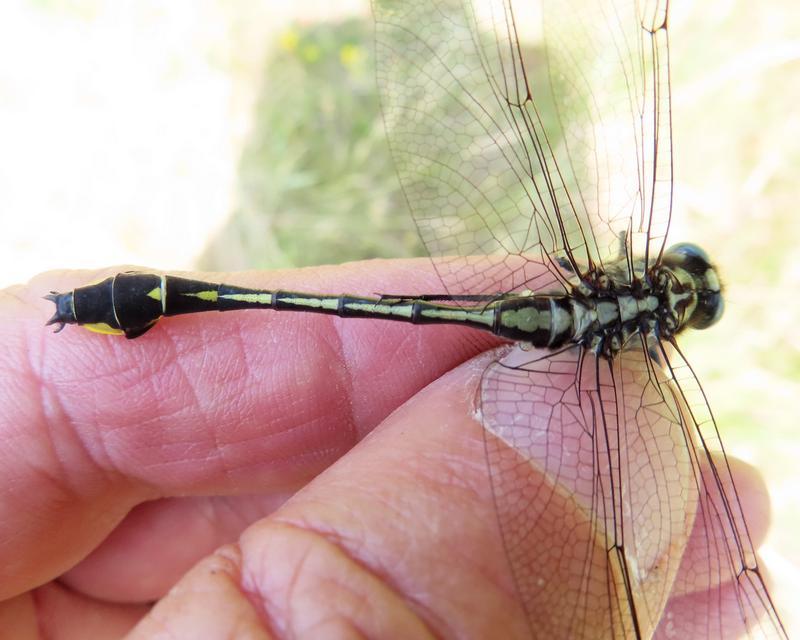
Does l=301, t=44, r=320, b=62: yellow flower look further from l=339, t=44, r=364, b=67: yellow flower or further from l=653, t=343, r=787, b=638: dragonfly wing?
l=653, t=343, r=787, b=638: dragonfly wing

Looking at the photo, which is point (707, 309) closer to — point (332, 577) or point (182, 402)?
point (332, 577)

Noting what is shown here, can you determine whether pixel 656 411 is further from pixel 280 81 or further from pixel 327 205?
pixel 280 81

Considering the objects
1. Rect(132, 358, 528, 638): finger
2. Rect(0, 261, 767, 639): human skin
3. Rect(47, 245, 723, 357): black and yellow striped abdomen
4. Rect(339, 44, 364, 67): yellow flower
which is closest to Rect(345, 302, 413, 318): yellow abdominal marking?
Rect(47, 245, 723, 357): black and yellow striped abdomen

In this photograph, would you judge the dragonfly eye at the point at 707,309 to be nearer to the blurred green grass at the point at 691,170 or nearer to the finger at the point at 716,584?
the finger at the point at 716,584

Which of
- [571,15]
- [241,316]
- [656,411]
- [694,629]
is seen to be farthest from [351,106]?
[694,629]

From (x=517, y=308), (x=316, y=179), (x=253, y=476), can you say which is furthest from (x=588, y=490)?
(x=316, y=179)
